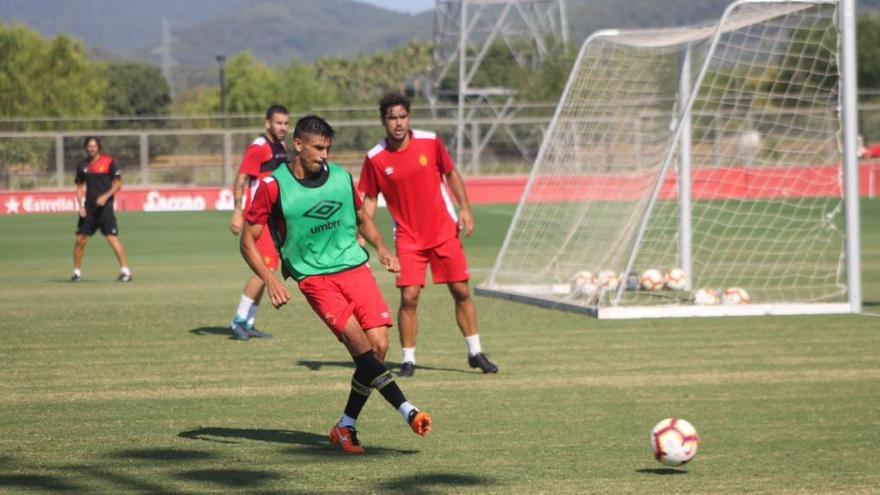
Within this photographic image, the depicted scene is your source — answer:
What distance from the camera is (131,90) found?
10894 cm

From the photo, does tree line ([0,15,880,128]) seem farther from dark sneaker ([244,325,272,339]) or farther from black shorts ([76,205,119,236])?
dark sneaker ([244,325,272,339])

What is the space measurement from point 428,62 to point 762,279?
378ft

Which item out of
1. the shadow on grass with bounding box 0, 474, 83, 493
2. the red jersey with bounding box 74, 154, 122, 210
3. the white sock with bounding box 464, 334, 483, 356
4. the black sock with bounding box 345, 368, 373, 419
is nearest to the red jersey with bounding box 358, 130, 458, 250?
the white sock with bounding box 464, 334, 483, 356

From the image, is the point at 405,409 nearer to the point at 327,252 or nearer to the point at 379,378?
Result: the point at 379,378

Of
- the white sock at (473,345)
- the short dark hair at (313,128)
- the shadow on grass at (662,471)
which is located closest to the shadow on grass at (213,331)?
the white sock at (473,345)

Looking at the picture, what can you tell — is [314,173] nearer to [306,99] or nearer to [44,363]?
[44,363]

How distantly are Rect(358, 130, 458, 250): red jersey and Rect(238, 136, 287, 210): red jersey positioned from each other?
213 centimetres

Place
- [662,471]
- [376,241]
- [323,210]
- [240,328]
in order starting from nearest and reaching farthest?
[662,471] < [323,210] < [376,241] < [240,328]

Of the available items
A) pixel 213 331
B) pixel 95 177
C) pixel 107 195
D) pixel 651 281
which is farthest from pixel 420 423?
pixel 95 177

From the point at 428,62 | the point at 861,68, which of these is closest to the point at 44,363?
the point at 861,68

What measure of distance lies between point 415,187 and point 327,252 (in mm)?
2653

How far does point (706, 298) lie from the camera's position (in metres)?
14.4

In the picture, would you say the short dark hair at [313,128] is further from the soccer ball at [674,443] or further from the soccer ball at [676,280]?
the soccer ball at [676,280]

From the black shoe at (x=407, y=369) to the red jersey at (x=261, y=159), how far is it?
2.80 meters
